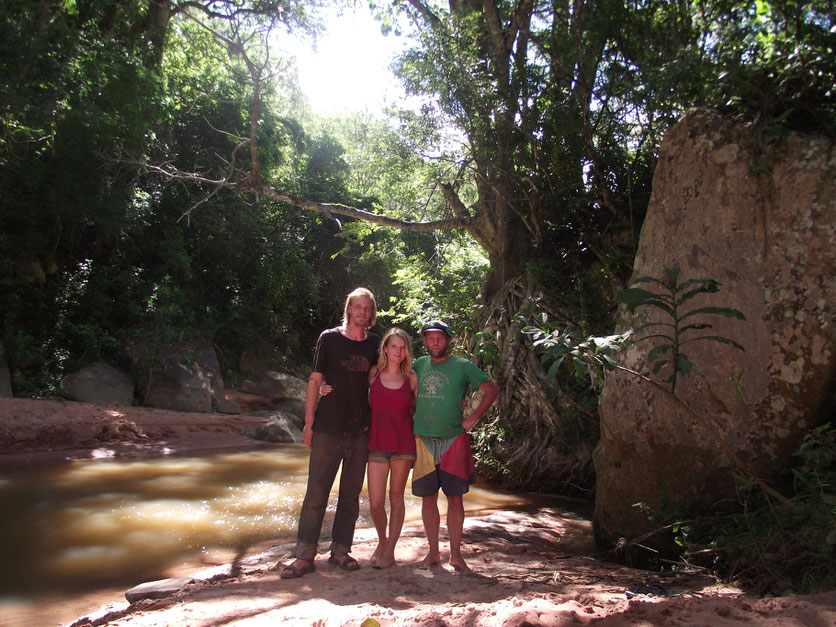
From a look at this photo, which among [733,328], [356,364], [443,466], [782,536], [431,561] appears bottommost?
[431,561]

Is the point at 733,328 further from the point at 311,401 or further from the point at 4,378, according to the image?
the point at 4,378

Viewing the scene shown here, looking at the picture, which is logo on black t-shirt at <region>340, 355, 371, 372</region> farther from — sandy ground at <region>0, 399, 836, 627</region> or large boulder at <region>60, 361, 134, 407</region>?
large boulder at <region>60, 361, 134, 407</region>

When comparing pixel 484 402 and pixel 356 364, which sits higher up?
pixel 356 364

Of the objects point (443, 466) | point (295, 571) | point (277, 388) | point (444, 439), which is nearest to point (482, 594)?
point (443, 466)

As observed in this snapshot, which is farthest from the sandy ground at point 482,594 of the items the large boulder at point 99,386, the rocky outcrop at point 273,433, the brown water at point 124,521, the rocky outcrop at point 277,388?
the rocky outcrop at point 277,388

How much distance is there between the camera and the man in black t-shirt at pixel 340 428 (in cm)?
376

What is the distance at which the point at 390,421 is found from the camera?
3807mm

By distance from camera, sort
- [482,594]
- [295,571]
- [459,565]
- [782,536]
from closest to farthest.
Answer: [482,594] < [782,536] < [295,571] < [459,565]

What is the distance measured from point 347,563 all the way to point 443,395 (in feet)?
4.16

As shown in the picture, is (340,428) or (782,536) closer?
(782,536)

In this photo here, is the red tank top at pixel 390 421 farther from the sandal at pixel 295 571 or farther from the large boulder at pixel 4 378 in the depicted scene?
the large boulder at pixel 4 378

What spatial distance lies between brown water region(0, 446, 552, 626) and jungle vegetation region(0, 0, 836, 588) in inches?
114

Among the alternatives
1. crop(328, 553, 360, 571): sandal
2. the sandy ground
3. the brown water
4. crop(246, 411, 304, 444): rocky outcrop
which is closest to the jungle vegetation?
the sandy ground

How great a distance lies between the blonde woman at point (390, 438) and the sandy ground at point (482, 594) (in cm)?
27
